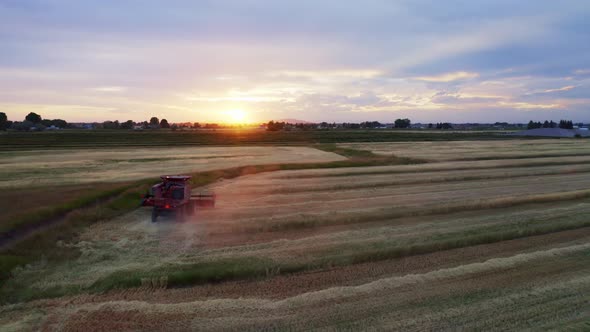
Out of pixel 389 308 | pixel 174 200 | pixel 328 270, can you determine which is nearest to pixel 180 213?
pixel 174 200

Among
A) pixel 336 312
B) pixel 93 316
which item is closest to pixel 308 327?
pixel 336 312

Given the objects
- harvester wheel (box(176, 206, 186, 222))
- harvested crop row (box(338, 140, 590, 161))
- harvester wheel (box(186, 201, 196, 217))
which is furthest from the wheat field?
harvested crop row (box(338, 140, 590, 161))

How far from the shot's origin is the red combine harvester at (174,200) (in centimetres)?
1678

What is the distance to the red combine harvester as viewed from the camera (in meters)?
16.8

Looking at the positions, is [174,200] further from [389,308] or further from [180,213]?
[389,308]

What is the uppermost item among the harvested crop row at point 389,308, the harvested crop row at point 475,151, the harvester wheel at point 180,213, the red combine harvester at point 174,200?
the harvested crop row at point 475,151

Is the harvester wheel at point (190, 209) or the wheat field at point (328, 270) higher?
the harvester wheel at point (190, 209)

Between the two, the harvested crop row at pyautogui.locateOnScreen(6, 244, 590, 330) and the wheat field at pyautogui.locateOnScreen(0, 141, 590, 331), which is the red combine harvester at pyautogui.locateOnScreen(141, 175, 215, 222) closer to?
the wheat field at pyautogui.locateOnScreen(0, 141, 590, 331)

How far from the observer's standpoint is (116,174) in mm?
29719

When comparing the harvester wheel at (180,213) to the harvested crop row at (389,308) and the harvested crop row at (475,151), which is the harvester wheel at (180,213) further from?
the harvested crop row at (475,151)

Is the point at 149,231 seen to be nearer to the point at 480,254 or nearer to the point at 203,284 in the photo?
the point at 203,284

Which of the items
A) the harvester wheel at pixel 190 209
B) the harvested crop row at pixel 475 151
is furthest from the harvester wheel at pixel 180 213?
the harvested crop row at pixel 475 151

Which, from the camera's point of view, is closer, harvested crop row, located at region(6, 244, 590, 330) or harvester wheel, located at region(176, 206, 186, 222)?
harvested crop row, located at region(6, 244, 590, 330)

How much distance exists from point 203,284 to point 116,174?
74.3 feet
